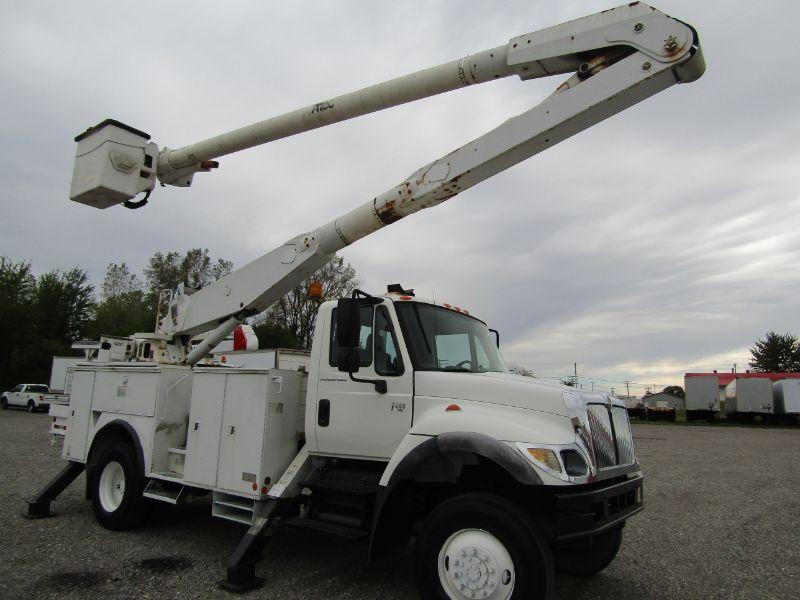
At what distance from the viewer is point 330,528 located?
16.2 ft

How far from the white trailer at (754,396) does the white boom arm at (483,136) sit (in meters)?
34.7

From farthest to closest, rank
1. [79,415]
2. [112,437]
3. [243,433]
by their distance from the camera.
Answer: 1. [79,415]
2. [112,437]
3. [243,433]

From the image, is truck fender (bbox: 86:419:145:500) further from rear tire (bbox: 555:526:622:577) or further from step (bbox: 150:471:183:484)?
rear tire (bbox: 555:526:622:577)

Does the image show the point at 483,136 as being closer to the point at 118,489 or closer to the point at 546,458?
the point at 546,458

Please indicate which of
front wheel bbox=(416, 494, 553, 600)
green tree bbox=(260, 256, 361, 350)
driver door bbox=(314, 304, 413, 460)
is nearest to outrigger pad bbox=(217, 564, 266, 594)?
driver door bbox=(314, 304, 413, 460)

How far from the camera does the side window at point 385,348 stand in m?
4.96

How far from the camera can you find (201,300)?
772cm

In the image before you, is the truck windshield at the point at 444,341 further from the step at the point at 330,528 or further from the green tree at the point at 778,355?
the green tree at the point at 778,355

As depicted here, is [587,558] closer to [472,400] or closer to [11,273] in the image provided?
[472,400]

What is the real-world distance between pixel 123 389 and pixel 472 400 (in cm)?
480

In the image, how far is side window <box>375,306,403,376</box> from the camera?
496 centimetres

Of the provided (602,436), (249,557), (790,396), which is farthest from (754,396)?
(249,557)

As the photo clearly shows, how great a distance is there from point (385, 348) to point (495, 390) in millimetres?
1072

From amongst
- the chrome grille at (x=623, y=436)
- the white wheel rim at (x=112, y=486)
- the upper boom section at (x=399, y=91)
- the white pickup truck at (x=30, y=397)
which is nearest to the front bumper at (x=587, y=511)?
the chrome grille at (x=623, y=436)
